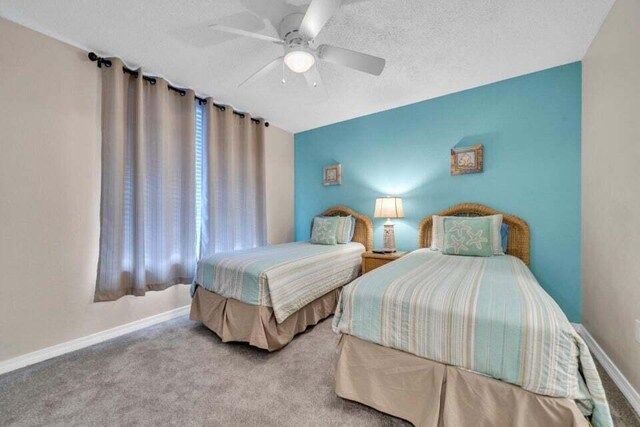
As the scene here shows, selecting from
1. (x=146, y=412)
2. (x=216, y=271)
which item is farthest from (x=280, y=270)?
(x=146, y=412)

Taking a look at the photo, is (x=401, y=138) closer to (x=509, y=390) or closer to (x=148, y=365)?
(x=509, y=390)

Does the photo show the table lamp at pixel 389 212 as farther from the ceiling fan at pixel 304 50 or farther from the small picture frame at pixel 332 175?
the ceiling fan at pixel 304 50

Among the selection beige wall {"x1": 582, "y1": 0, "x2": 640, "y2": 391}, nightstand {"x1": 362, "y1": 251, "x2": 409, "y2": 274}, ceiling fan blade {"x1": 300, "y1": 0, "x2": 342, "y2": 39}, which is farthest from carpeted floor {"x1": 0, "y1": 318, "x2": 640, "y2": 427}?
ceiling fan blade {"x1": 300, "y1": 0, "x2": 342, "y2": 39}

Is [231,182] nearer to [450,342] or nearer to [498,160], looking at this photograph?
[450,342]

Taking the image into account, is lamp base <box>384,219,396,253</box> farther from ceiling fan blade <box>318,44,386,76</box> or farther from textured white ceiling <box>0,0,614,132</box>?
ceiling fan blade <box>318,44,386,76</box>

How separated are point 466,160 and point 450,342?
88.6 inches

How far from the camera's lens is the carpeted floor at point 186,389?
1.38 metres

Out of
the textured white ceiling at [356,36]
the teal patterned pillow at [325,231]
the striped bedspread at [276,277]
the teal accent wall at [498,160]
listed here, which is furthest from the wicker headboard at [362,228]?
the textured white ceiling at [356,36]

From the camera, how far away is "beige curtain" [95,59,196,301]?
87.7 inches

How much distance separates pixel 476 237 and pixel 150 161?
324 centimetres

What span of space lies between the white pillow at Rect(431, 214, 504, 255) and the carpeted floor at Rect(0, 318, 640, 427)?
1.08 meters

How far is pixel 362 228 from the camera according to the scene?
11.7ft

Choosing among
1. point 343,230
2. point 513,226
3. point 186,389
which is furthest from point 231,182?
point 513,226

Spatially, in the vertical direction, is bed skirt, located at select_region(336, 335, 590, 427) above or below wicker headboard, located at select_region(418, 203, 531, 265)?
below
